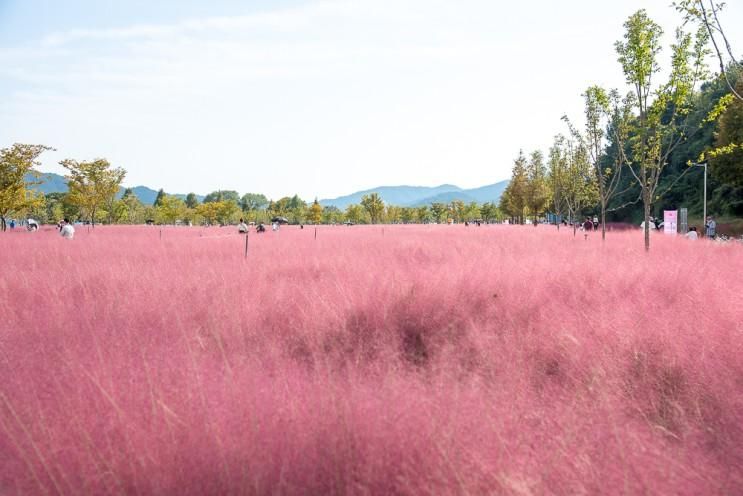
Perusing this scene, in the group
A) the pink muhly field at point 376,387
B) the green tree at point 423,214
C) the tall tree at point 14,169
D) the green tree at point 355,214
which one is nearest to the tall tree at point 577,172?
the pink muhly field at point 376,387

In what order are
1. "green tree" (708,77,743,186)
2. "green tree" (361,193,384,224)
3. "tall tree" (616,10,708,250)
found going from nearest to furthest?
"tall tree" (616,10,708,250) < "green tree" (708,77,743,186) < "green tree" (361,193,384,224)

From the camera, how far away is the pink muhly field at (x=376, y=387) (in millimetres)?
2152

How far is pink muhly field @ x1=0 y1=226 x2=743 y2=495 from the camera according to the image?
2.15 m

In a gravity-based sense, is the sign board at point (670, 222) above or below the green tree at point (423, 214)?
below

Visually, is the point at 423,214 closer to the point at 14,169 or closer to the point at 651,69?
the point at 14,169

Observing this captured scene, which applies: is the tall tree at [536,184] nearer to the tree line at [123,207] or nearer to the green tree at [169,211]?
the tree line at [123,207]

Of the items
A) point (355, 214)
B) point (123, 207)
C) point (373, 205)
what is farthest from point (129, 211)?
point (373, 205)

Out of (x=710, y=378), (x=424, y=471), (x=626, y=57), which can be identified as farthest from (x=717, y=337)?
(x=626, y=57)

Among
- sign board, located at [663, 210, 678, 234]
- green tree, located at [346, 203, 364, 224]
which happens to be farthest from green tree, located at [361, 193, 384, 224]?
sign board, located at [663, 210, 678, 234]

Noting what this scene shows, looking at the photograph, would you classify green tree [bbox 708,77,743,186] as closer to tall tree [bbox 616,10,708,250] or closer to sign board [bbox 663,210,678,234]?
sign board [bbox 663,210,678,234]

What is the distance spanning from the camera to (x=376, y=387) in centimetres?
286

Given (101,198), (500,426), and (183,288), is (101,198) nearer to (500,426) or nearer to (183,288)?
(183,288)

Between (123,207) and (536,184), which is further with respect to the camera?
(123,207)

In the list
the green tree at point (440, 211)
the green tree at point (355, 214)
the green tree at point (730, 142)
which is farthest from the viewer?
the green tree at point (440, 211)
